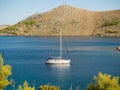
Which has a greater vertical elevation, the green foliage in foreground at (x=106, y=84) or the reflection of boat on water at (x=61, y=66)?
the green foliage in foreground at (x=106, y=84)

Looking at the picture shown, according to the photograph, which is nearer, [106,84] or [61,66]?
[106,84]

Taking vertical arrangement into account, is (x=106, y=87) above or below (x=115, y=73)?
above

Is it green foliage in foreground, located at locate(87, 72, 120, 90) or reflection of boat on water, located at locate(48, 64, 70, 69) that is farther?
reflection of boat on water, located at locate(48, 64, 70, 69)

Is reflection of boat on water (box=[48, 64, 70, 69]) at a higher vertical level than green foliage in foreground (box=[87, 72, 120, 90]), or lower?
lower

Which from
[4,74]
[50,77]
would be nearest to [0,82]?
[4,74]

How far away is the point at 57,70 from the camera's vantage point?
68062 mm

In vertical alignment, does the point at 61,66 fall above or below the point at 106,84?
below

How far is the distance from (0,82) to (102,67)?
4928cm

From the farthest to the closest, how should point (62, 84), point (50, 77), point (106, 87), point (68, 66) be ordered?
1. point (68, 66)
2. point (50, 77)
3. point (62, 84)
4. point (106, 87)

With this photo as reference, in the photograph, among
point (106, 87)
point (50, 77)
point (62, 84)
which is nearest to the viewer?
point (106, 87)

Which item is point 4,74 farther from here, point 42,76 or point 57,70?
point 57,70

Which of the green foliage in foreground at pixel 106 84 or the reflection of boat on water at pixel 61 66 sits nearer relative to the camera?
the green foliage in foreground at pixel 106 84

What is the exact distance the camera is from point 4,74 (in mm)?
26734

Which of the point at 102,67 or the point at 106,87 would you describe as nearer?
the point at 106,87
